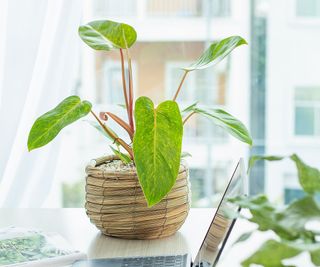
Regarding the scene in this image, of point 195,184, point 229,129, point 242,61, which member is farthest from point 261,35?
point 229,129

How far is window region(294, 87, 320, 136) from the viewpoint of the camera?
2828 millimetres

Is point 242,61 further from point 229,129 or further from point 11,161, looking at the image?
point 229,129

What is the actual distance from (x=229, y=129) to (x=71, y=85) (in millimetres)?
909

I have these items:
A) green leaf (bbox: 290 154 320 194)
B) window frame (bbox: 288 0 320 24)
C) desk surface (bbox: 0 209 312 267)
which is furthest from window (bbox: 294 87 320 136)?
green leaf (bbox: 290 154 320 194)

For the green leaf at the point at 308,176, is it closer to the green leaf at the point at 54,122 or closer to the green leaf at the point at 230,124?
the green leaf at the point at 230,124

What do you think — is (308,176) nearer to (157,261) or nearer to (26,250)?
(157,261)

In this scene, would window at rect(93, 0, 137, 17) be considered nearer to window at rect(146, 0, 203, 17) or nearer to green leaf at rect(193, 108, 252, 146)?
window at rect(146, 0, 203, 17)

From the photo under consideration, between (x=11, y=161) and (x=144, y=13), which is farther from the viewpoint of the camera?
(x=144, y=13)

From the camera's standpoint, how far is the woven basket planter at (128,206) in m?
1.32

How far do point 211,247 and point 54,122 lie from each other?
0.42m

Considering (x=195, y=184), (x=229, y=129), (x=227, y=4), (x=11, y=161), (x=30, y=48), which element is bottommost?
(x=195, y=184)

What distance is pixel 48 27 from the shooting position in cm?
202

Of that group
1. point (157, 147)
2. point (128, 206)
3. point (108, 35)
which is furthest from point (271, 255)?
point (108, 35)

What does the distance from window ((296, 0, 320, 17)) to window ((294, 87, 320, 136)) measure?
0.30 m
